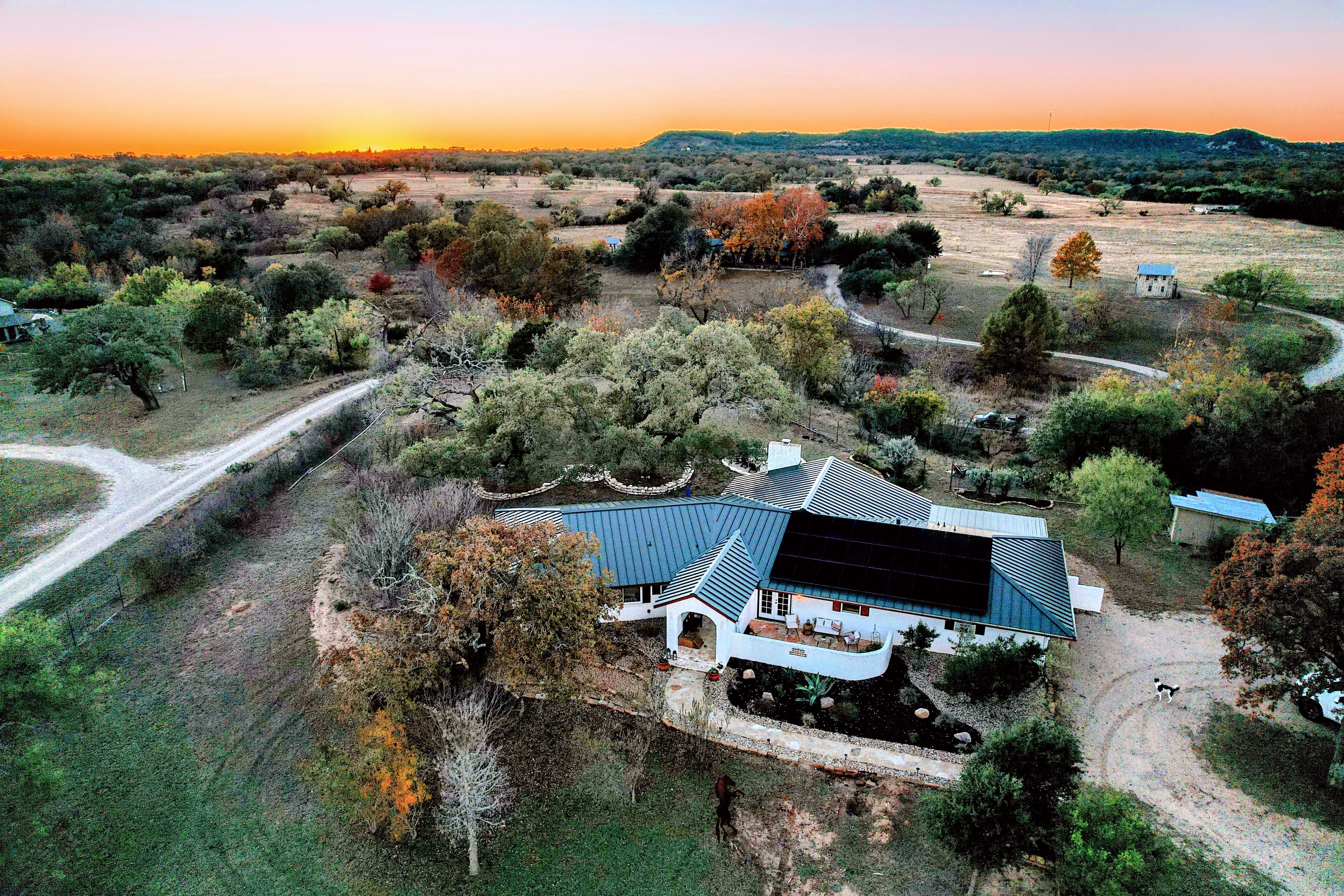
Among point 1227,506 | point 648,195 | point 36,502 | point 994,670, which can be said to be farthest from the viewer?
point 648,195

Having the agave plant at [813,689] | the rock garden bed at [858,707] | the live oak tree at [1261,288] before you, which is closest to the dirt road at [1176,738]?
the rock garden bed at [858,707]

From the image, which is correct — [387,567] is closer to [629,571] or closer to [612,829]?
[629,571]

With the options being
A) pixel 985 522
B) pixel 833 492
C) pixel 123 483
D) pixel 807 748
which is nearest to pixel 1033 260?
pixel 985 522

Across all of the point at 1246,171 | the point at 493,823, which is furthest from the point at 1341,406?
the point at 1246,171

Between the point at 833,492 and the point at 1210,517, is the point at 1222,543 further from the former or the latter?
the point at 833,492

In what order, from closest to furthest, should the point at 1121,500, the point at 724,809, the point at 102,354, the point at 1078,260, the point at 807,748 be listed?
the point at 724,809, the point at 807,748, the point at 1121,500, the point at 102,354, the point at 1078,260

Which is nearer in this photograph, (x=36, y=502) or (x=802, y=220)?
(x=36, y=502)

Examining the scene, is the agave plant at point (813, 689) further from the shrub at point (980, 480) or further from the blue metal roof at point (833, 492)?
the shrub at point (980, 480)

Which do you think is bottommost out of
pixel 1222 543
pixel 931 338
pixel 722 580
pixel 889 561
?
pixel 1222 543
